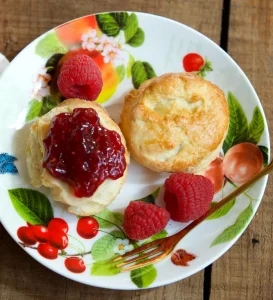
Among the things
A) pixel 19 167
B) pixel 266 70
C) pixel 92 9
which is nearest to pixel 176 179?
pixel 19 167

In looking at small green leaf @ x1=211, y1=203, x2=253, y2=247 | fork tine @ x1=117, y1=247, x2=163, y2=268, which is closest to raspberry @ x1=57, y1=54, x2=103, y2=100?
fork tine @ x1=117, y1=247, x2=163, y2=268

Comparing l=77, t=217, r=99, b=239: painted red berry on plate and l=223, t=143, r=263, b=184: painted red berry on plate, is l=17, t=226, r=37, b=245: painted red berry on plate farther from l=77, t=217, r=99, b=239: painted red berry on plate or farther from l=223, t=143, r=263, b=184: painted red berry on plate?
l=223, t=143, r=263, b=184: painted red berry on plate

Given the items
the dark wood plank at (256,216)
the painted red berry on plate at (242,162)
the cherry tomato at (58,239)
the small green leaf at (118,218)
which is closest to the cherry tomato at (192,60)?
the dark wood plank at (256,216)

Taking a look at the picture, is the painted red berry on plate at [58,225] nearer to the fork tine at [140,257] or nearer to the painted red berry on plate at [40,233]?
the painted red berry on plate at [40,233]

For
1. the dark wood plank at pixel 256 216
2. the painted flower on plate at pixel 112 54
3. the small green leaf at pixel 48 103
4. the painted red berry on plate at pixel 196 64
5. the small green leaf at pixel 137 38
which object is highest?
the small green leaf at pixel 137 38

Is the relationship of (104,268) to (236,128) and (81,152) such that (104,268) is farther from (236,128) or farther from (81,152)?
(236,128)

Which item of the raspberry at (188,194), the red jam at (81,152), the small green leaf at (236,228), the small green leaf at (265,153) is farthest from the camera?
the small green leaf at (265,153)
